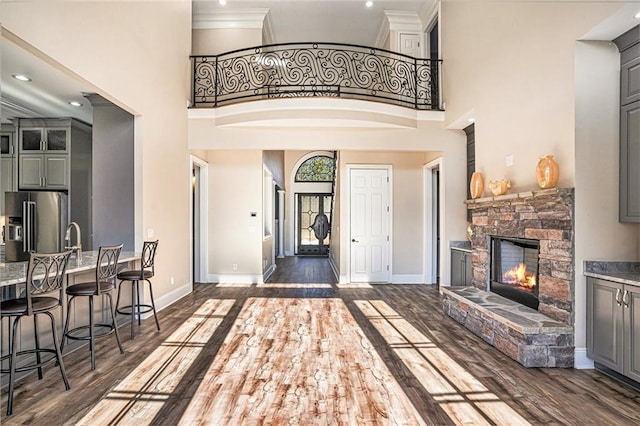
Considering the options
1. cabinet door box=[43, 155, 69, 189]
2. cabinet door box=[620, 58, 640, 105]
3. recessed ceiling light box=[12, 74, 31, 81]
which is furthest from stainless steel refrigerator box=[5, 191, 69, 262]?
cabinet door box=[620, 58, 640, 105]

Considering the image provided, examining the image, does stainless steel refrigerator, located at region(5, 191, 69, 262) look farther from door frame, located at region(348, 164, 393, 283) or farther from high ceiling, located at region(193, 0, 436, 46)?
door frame, located at region(348, 164, 393, 283)

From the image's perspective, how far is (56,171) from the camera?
6.24 m

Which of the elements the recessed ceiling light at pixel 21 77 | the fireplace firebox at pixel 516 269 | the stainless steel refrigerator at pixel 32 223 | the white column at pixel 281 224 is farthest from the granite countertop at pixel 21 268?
the white column at pixel 281 224

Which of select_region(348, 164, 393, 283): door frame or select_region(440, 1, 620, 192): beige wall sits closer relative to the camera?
select_region(440, 1, 620, 192): beige wall

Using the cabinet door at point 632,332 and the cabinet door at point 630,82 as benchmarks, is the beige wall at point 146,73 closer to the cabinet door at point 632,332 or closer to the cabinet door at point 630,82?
the cabinet door at point 630,82

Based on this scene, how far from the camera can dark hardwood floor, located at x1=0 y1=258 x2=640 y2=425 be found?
2.40 meters

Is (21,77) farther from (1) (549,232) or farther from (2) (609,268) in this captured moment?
(2) (609,268)

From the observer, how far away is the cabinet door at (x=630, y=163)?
116 inches

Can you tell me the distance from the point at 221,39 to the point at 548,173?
21.3 feet

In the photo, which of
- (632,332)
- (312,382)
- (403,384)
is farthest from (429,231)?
(312,382)

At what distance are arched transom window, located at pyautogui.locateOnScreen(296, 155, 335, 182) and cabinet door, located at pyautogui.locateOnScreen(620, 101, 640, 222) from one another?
33.7 ft

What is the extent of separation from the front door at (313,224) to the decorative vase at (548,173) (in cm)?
972

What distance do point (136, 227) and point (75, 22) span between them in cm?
238

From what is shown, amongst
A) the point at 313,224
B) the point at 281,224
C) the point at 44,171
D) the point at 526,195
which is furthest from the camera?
the point at 313,224
